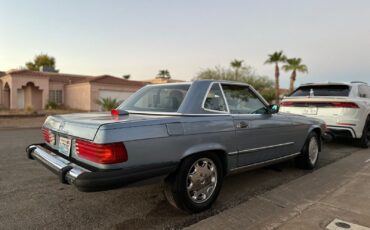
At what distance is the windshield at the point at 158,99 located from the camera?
11.6 ft

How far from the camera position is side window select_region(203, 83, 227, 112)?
3506mm

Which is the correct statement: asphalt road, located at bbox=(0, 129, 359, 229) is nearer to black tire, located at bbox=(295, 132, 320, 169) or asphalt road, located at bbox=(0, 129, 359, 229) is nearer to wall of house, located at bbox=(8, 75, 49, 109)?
black tire, located at bbox=(295, 132, 320, 169)

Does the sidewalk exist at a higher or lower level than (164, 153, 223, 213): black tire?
lower

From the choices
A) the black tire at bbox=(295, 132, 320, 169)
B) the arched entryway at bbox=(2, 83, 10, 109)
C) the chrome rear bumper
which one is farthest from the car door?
the arched entryway at bbox=(2, 83, 10, 109)

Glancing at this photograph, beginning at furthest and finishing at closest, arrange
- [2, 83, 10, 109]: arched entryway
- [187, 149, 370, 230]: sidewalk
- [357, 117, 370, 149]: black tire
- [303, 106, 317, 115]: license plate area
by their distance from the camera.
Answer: [2, 83, 10, 109]: arched entryway → [357, 117, 370, 149]: black tire → [303, 106, 317, 115]: license plate area → [187, 149, 370, 230]: sidewalk

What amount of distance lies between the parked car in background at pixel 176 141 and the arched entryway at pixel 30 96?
2339 cm

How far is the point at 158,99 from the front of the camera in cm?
388

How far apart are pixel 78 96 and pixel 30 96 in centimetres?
393

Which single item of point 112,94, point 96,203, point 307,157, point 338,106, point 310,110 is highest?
point 112,94

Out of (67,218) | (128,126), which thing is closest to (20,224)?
(67,218)

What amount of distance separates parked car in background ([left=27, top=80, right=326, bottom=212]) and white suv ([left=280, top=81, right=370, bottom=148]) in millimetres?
2724

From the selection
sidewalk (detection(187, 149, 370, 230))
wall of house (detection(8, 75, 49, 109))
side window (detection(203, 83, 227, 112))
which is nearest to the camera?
sidewalk (detection(187, 149, 370, 230))

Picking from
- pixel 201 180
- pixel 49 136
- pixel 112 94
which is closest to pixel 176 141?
pixel 201 180

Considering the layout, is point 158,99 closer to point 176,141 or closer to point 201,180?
point 176,141
